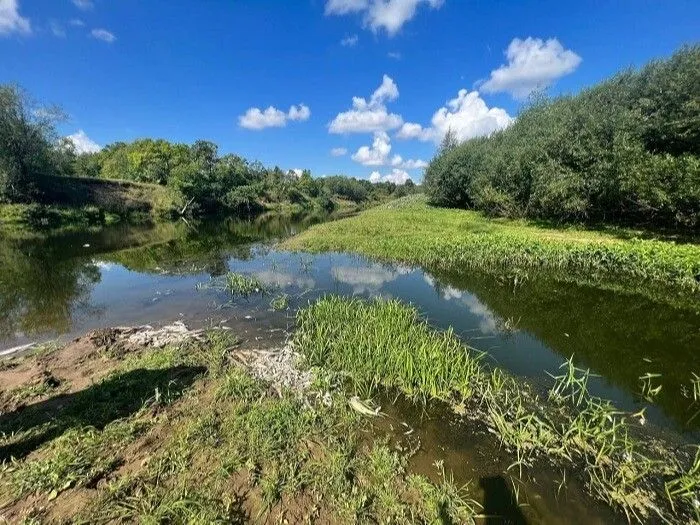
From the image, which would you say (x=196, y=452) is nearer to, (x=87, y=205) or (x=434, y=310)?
(x=434, y=310)

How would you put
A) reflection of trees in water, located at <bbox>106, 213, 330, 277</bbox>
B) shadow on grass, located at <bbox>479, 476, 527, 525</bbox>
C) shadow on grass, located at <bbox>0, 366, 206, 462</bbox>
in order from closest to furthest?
shadow on grass, located at <bbox>479, 476, 527, 525</bbox>
shadow on grass, located at <bbox>0, 366, 206, 462</bbox>
reflection of trees in water, located at <bbox>106, 213, 330, 277</bbox>

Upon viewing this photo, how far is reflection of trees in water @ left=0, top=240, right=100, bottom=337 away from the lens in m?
10.7

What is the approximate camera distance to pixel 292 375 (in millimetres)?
7047

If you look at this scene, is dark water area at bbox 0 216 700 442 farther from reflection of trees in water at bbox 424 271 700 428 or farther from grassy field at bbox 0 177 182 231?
grassy field at bbox 0 177 182 231

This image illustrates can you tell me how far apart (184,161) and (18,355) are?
3126 inches

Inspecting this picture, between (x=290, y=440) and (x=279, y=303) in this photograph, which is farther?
(x=279, y=303)

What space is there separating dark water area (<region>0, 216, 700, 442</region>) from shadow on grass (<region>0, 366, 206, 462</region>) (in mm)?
2609

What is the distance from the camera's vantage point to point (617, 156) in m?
22.8

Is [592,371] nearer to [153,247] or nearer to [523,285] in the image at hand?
[523,285]

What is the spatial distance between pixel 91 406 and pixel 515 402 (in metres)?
7.31

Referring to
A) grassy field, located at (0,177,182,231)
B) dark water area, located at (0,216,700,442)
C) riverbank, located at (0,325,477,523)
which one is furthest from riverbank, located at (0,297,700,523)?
grassy field, located at (0,177,182,231)

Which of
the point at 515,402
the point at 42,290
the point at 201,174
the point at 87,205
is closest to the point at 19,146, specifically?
the point at 87,205

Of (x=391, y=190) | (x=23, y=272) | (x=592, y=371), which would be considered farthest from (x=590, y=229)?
(x=391, y=190)

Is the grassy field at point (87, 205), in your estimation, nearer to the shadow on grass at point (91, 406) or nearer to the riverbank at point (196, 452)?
the shadow on grass at point (91, 406)
